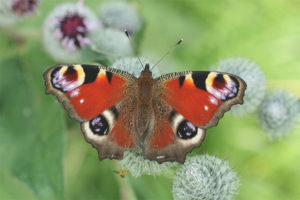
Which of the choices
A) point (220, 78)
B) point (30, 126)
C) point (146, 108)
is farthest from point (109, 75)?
point (30, 126)

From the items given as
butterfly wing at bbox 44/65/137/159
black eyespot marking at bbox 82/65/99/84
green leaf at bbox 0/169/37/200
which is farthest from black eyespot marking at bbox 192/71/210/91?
green leaf at bbox 0/169/37/200

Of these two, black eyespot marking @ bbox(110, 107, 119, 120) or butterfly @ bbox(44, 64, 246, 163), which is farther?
black eyespot marking @ bbox(110, 107, 119, 120)

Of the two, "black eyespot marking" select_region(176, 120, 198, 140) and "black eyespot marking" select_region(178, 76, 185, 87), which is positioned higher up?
"black eyespot marking" select_region(178, 76, 185, 87)

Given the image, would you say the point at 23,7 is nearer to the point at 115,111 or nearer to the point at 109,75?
the point at 109,75

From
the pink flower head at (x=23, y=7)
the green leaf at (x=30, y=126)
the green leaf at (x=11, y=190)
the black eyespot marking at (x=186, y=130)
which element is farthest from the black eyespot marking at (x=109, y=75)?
the green leaf at (x=11, y=190)

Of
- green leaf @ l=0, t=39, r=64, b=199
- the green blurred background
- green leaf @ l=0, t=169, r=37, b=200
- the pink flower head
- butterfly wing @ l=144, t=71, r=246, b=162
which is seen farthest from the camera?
green leaf @ l=0, t=169, r=37, b=200

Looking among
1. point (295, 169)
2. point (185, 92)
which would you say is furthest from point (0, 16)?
point (295, 169)

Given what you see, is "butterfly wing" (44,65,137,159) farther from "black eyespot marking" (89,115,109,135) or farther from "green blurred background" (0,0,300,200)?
"green blurred background" (0,0,300,200)
